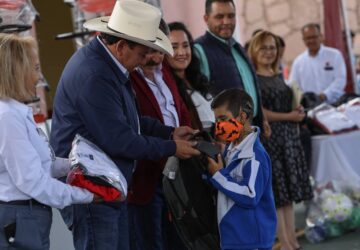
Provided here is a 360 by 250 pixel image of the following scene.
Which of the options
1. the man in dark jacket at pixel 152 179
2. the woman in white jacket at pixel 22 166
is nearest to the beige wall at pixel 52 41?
the man in dark jacket at pixel 152 179

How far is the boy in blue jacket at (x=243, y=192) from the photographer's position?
3334 millimetres

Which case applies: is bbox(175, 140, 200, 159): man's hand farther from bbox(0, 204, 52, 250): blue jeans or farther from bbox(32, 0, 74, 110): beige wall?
bbox(32, 0, 74, 110): beige wall

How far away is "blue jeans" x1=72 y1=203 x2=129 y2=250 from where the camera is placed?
301cm

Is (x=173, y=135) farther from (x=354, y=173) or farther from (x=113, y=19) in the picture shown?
(x=354, y=173)

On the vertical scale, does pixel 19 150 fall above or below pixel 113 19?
below

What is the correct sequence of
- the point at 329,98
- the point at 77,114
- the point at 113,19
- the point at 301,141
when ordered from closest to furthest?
the point at 77,114 → the point at 113,19 → the point at 301,141 → the point at 329,98

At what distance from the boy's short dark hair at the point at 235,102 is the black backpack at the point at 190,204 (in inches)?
11.3

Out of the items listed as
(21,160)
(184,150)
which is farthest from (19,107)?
(184,150)

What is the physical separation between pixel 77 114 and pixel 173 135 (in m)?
0.57

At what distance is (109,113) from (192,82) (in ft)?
4.44

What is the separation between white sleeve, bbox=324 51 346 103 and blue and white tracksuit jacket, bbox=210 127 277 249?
158 inches

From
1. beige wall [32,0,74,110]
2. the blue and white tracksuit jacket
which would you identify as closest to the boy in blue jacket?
the blue and white tracksuit jacket

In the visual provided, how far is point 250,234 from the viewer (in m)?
3.36

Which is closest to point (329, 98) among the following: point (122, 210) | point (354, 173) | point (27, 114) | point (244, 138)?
point (354, 173)
